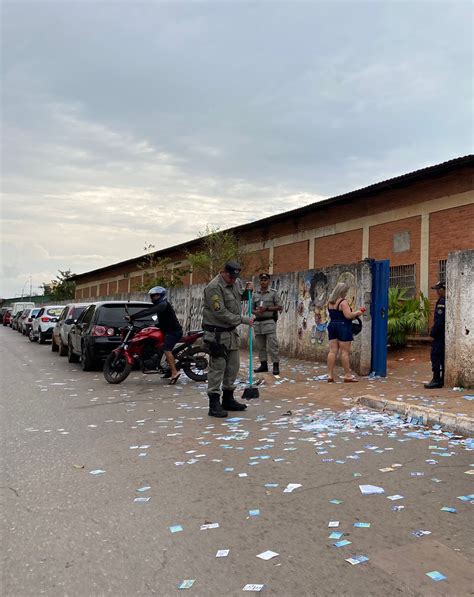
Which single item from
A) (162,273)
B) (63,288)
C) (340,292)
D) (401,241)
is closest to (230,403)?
(340,292)

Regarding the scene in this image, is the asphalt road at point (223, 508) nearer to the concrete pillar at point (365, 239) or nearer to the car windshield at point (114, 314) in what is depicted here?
the car windshield at point (114, 314)

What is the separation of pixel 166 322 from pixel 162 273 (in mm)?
26864

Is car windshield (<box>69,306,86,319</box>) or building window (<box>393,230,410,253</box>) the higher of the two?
building window (<box>393,230,410,253</box>)

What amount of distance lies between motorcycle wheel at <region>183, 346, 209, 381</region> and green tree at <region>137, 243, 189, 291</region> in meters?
19.5

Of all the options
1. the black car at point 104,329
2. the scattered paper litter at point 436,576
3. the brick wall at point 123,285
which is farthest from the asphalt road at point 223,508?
the brick wall at point 123,285

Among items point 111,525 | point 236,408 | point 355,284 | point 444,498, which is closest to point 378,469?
point 444,498

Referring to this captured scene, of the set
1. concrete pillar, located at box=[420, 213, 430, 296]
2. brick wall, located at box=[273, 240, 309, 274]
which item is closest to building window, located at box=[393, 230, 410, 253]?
concrete pillar, located at box=[420, 213, 430, 296]

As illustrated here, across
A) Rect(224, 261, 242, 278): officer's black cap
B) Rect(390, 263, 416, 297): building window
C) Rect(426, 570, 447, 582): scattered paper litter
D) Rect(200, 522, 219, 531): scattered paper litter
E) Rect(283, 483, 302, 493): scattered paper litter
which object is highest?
Rect(390, 263, 416, 297): building window

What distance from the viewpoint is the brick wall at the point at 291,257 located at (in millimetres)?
23125

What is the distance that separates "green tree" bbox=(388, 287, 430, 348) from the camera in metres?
14.2

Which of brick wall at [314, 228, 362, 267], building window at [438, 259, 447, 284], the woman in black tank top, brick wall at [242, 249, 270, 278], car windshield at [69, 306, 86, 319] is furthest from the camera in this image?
brick wall at [242, 249, 270, 278]

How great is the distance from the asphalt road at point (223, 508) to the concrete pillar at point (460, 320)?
304 centimetres

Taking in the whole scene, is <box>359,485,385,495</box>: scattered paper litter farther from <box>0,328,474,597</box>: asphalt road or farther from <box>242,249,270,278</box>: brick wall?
<box>242,249,270,278</box>: brick wall

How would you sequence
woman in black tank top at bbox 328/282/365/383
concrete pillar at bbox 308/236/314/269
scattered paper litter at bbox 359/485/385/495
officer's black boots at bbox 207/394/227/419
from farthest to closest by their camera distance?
1. concrete pillar at bbox 308/236/314/269
2. woman in black tank top at bbox 328/282/365/383
3. officer's black boots at bbox 207/394/227/419
4. scattered paper litter at bbox 359/485/385/495
